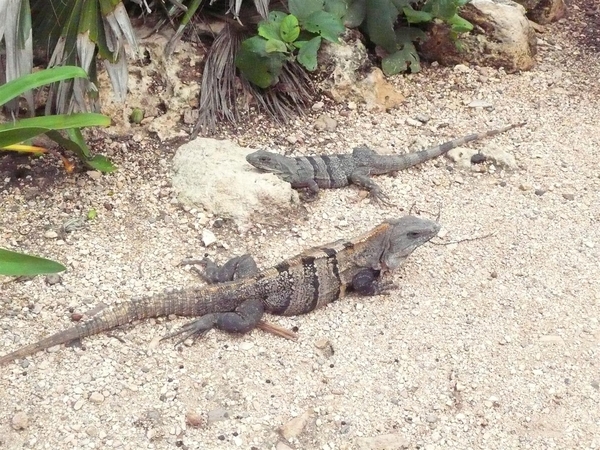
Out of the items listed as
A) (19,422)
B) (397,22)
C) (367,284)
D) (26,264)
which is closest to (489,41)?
(397,22)

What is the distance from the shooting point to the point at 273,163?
203 inches

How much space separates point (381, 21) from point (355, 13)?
242 mm

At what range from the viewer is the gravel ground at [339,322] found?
11.5 ft

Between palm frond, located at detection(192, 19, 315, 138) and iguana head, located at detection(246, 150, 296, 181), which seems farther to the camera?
palm frond, located at detection(192, 19, 315, 138)

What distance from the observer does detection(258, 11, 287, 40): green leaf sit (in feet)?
17.8

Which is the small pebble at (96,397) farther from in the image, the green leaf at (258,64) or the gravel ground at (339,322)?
the green leaf at (258,64)

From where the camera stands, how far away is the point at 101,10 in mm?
4617

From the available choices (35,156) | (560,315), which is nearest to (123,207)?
(35,156)

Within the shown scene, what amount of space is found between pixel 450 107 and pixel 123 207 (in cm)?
298

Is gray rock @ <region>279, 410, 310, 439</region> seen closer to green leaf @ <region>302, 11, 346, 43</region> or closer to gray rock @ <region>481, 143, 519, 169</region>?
gray rock @ <region>481, 143, 519, 169</region>

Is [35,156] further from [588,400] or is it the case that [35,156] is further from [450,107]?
[588,400]

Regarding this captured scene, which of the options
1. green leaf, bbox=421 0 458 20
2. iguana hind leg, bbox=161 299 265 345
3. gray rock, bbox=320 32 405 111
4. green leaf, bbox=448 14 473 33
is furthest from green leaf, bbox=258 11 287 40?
iguana hind leg, bbox=161 299 265 345

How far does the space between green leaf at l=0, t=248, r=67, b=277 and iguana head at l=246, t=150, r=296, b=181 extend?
6.27ft

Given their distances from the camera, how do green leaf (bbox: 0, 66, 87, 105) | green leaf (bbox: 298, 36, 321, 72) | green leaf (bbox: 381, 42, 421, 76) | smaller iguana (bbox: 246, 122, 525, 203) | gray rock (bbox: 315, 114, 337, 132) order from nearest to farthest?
green leaf (bbox: 0, 66, 87, 105) < smaller iguana (bbox: 246, 122, 525, 203) < green leaf (bbox: 298, 36, 321, 72) < gray rock (bbox: 315, 114, 337, 132) < green leaf (bbox: 381, 42, 421, 76)
